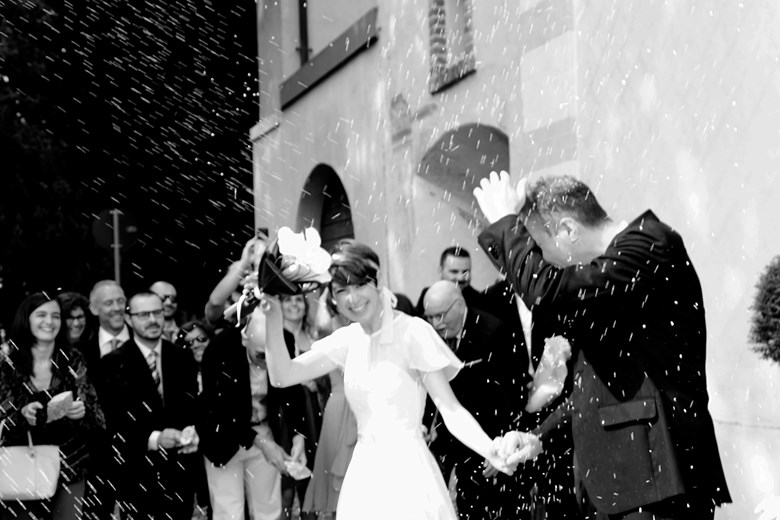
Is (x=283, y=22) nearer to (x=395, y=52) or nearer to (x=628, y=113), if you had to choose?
(x=395, y=52)

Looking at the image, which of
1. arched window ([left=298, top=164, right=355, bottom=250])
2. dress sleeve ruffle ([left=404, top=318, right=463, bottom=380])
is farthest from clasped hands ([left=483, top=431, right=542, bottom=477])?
arched window ([left=298, top=164, right=355, bottom=250])

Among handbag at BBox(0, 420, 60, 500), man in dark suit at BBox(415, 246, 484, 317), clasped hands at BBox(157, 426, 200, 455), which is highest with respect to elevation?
man in dark suit at BBox(415, 246, 484, 317)

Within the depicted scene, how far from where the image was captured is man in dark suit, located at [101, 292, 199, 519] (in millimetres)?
7457

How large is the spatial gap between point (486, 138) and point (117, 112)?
44.4 ft

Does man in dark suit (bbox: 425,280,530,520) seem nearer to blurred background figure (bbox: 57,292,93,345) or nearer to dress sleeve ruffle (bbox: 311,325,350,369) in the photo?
dress sleeve ruffle (bbox: 311,325,350,369)

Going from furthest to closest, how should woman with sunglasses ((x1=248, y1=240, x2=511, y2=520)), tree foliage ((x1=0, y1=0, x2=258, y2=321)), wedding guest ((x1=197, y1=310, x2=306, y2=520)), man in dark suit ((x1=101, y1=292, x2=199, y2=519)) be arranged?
tree foliage ((x1=0, y1=0, x2=258, y2=321)), man in dark suit ((x1=101, y1=292, x2=199, y2=519)), wedding guest ((x1=197, y1=310, x2=306, y2=520)), woman with sunglasses ((x1=248, y1=240, x2=511, y2=520))

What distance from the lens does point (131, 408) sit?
24.6 feet

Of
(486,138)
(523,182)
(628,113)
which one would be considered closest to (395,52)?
(486,138)

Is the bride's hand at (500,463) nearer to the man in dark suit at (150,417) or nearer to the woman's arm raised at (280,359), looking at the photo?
the woman's arm raised at (280,359)

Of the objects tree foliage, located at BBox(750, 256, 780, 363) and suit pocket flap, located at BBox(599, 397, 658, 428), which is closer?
suit pocket flap, located at BBox(599, 397, 658, 428)

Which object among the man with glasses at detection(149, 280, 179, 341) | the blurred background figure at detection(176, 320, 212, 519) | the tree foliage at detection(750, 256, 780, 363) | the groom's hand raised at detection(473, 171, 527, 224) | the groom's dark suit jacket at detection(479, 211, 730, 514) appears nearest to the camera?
the groom's dark suit jacket at detection(479, 211, 730, 514)

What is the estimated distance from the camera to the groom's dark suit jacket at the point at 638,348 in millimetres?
3586

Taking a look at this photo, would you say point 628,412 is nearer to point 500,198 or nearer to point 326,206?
point 500,198

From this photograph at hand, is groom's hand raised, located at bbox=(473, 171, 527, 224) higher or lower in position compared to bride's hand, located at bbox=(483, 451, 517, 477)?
higher
